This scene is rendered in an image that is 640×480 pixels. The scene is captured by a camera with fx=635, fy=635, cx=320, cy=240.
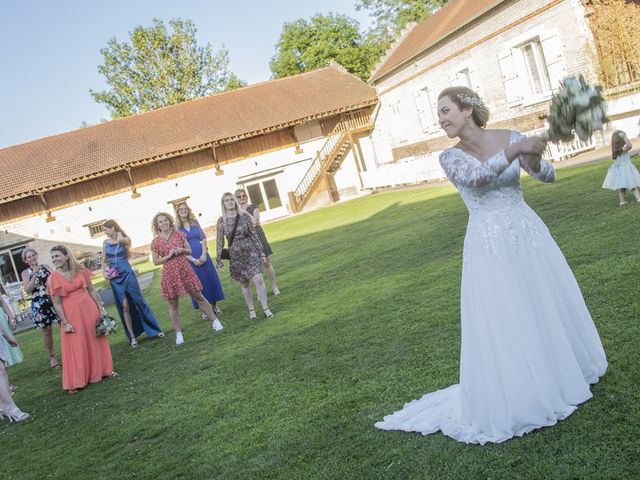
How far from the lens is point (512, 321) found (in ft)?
12.4

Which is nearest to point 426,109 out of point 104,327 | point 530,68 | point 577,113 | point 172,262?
point 530,68

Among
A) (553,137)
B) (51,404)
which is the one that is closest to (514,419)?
(553,137)

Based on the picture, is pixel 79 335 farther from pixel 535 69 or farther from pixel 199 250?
pixel 535 69

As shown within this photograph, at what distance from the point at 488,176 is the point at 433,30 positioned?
2736 centimetres

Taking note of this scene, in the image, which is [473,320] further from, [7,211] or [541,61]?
[7,211]

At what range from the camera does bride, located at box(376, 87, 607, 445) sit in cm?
375

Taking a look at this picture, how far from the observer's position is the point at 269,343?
7.93 meters

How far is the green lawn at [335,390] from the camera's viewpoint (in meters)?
3.69

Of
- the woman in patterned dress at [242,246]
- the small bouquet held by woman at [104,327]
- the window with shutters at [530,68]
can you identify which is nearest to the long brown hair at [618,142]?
the woman in patterned dress at [242,246]

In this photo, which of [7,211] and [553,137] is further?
[7,211]

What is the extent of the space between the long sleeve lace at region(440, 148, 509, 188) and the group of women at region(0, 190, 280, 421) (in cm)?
561

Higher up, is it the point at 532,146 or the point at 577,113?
the point at 577,113

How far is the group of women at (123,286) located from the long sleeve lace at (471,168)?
18.4ft

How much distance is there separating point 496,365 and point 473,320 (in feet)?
0.99
